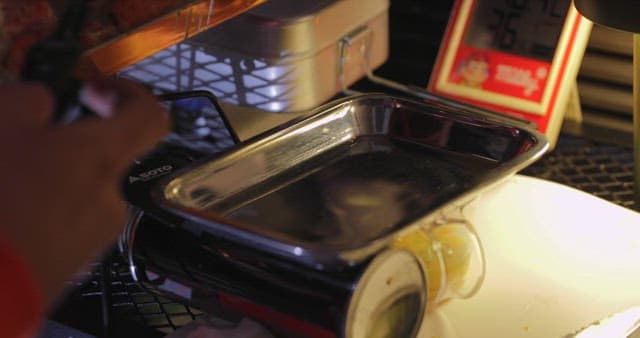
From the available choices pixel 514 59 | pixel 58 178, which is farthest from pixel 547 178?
pixel 58 178

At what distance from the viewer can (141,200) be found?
0.77m

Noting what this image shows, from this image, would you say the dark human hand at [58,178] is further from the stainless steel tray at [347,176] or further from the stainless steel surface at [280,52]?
the stainless steel surface at [280,52]

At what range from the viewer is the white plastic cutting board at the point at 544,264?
892mm

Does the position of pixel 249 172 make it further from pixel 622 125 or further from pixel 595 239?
pixel 622 125

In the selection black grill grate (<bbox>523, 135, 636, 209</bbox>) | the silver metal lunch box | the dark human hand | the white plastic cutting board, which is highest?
the dark human hand

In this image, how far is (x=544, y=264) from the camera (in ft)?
3.13

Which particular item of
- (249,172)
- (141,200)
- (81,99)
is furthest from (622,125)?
(81,99)

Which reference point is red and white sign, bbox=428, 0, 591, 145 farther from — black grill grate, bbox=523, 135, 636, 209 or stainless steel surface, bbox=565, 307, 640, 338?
stainless steel surface, bbox=565, 307, 640, 338

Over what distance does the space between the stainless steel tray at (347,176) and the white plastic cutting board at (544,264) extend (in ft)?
0.22

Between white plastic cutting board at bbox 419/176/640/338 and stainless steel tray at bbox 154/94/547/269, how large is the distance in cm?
7

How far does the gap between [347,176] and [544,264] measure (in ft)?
0.85

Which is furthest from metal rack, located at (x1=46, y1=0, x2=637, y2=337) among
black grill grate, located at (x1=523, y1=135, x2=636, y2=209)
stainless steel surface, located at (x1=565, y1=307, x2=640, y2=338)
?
stainless steel surface, located at (x1=565, y1=307, x2=640, y2=338)

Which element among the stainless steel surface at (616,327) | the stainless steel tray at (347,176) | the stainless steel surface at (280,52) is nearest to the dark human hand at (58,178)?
the stainless steel tray at (347,176)

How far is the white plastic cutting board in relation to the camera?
89 centimetres
